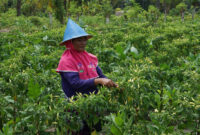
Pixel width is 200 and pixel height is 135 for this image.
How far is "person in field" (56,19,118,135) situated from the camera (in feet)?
8.16

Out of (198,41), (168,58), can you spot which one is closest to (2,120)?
(168,58)

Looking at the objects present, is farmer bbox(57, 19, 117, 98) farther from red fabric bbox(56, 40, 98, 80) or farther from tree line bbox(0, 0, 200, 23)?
tree line bbox(0, 0, 200, 23)

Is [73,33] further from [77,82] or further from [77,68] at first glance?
[77,82]

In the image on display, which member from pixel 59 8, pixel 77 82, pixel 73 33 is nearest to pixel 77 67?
pixel 77 82

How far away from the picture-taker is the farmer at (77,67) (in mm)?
2486

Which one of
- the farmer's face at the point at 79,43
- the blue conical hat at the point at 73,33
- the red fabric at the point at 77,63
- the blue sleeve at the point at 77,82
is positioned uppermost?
the blue conical hat at the point at 73,33

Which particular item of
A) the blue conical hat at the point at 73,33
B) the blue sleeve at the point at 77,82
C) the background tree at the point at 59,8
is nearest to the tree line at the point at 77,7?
the background tree at the point at 59,8

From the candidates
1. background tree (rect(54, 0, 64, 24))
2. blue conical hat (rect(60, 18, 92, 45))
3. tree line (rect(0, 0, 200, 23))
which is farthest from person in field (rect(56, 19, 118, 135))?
background tree (rect(54, 0, 64, 24))

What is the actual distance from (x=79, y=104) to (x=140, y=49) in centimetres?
497

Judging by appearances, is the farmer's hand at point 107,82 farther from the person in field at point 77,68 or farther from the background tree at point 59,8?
the background tree at point 59,8

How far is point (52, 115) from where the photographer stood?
86.7 inches

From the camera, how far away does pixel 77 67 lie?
258 cm

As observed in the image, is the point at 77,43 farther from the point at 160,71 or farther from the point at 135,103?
the point at 160,71

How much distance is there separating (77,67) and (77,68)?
1 cm
